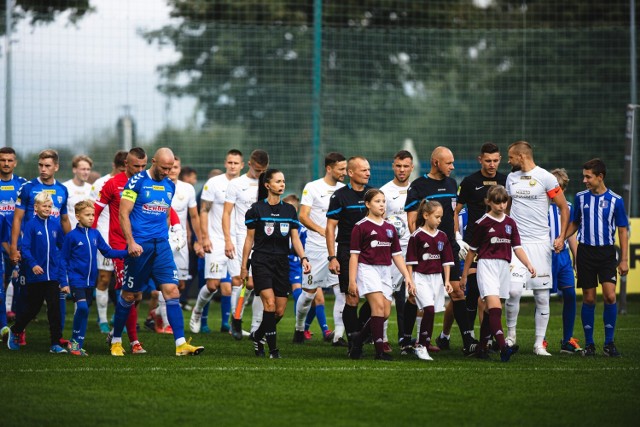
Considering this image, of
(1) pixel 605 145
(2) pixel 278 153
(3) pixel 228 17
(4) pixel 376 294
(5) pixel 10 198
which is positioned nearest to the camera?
(4) pixel 376 294

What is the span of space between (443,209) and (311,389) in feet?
11.3

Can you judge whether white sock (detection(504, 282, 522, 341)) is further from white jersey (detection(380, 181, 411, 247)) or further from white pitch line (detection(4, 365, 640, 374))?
white jersey (detection(380, 181, 411, 247))

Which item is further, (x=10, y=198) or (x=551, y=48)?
(x=551, y=48)

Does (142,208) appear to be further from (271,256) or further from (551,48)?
(551,48)

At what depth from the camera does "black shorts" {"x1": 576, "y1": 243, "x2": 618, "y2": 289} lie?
11.0 m

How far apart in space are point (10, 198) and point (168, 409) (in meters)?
6.14

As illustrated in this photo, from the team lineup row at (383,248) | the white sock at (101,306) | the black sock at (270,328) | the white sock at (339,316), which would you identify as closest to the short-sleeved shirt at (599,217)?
the team lineup row at (383,248)

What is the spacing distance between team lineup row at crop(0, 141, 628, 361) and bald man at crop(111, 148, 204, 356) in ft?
0.04

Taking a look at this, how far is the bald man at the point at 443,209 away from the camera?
36.0 feet

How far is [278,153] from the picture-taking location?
2108 centimetres

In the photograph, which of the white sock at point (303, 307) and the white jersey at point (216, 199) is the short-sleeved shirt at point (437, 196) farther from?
the white jersey at point (216, 199)

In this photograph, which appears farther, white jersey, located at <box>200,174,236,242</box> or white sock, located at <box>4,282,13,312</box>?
white sock, located at <box>4,282,13,312</box>

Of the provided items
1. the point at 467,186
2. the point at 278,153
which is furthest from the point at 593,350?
the point at 278,153

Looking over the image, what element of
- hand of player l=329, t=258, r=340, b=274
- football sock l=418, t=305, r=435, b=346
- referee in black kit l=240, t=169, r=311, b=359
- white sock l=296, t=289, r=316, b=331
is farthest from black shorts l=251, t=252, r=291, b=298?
white sock l=296, t=289, r=316, b=331
